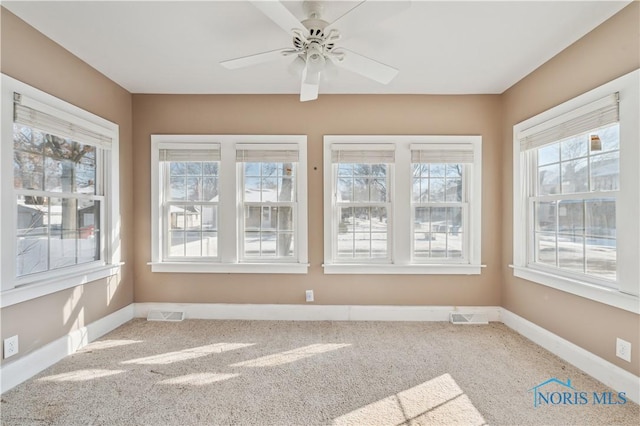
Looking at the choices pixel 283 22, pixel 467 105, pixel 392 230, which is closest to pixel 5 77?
pixel 283 22

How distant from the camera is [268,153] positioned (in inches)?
132

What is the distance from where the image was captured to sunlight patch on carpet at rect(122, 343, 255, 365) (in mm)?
2428

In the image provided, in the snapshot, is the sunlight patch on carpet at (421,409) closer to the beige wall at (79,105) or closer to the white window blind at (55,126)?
the beige wall at (79,105)

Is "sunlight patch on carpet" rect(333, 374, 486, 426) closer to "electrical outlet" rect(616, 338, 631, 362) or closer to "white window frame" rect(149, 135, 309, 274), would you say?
"electrical outlet" rect(616, 338, 631, 362)

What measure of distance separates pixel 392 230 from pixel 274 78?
208 cm

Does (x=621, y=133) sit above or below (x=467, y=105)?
below

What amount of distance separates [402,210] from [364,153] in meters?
0.78

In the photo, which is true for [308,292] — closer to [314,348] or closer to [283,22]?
[314,348]

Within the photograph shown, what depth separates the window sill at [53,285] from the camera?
205 cm

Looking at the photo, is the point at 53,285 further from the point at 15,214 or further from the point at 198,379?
the point at 198,379

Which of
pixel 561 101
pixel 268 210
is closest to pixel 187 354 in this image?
pixel 268 210

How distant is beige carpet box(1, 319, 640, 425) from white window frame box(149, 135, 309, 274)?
0.67m

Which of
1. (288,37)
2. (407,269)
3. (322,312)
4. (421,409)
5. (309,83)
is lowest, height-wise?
(421,409)

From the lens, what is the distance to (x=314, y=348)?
2670 millimetres
